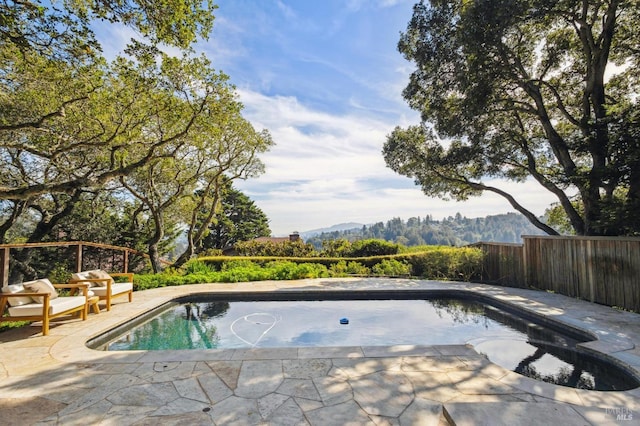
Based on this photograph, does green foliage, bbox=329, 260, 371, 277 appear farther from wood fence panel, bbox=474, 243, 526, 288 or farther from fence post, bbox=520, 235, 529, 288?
fence post, bbox=520, 235, 529, 288

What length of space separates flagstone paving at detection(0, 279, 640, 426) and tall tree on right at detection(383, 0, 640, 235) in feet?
16.8

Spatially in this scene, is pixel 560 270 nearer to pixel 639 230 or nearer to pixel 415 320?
pixel 639 230

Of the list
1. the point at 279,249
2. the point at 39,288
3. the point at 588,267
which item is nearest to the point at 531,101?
the point at 588,267

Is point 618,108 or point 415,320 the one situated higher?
point 618,108

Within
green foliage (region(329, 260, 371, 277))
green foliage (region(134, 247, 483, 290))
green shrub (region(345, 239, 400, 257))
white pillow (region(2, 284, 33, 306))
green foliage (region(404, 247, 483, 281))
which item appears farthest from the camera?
green shrub (region(345, 239, 400, 257))

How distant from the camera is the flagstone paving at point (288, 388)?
2.57 meters

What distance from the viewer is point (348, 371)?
3.45 metres

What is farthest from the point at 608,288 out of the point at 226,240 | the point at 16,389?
the point at 226,240

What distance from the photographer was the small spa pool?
427cm

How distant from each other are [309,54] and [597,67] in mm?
8225

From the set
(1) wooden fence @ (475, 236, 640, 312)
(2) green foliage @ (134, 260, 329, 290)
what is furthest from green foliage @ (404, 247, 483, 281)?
(2) green foliage @ (134, 260, 329, 290)

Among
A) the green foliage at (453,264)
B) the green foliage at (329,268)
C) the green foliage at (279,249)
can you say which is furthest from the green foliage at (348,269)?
the green foliage at (279,249)

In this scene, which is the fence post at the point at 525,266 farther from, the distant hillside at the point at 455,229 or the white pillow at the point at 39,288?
the distant hillside at the point at 455,229

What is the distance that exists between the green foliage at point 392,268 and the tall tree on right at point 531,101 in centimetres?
388
